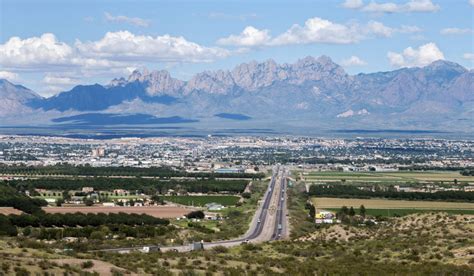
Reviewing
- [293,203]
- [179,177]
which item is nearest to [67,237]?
[293,203]

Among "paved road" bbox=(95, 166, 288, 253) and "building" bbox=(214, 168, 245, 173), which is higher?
"paved road" bbox=(95, 166, 288, 253)

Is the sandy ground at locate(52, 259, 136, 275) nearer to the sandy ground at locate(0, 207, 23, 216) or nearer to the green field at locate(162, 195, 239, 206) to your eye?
the sandy ground at locate(0, 207, 23, 216)

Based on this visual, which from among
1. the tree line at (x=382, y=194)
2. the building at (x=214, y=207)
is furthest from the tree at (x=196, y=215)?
the tree line at (x=382, y=194)

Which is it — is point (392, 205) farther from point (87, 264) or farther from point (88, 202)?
point (87, 264)

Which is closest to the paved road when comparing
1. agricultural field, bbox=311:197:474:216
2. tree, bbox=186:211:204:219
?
agricultural field, bbox=311:197:474:216

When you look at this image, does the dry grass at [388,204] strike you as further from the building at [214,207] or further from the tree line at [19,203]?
the tree line at [19,203]
